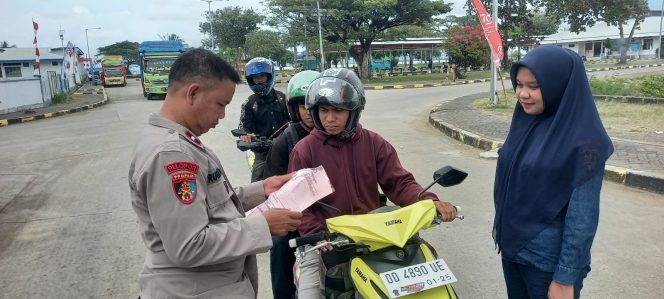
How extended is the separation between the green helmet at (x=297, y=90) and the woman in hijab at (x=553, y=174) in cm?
140

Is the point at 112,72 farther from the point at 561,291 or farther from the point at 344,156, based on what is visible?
the point at 561,291

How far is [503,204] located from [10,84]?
19.9 m

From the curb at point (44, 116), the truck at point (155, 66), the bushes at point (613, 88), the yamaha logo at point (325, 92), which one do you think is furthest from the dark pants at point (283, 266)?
the truck at point (155, 66)

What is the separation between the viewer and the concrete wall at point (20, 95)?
17.2 meters

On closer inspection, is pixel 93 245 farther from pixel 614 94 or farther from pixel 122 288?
pixel 614 94

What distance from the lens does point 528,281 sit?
206 cm

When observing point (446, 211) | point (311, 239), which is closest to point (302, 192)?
point (311, 239)

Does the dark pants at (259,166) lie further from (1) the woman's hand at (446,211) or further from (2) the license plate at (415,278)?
(2) the license plate at (415,278)

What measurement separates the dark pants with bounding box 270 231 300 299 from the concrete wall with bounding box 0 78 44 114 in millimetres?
18412

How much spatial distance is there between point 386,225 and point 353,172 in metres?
0.62

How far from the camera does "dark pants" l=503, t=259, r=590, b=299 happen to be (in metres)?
1.96

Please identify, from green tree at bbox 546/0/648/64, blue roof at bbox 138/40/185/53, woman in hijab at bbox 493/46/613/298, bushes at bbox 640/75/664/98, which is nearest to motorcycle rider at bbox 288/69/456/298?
woman in hijab at bbox 493/46/613/298

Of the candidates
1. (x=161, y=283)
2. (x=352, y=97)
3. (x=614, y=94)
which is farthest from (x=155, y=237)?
(x=614, y=94)

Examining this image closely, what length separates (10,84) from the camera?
17391 mm
